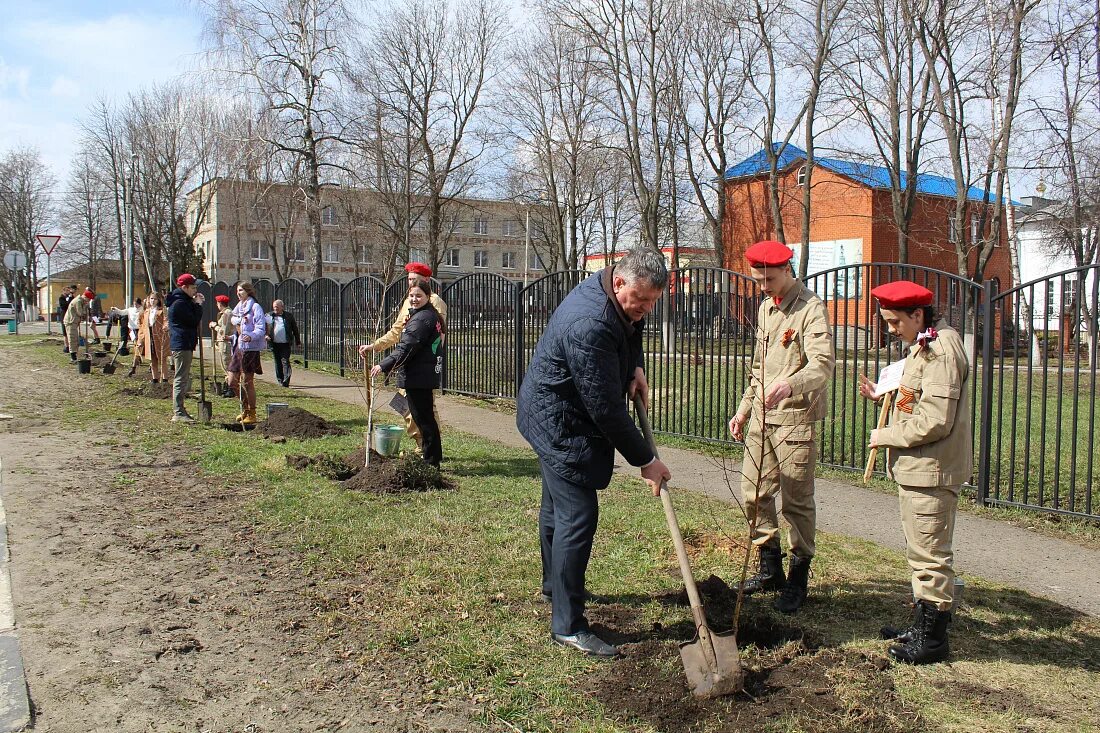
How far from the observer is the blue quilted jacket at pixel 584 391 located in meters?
3.56

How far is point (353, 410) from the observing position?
12.0 meters

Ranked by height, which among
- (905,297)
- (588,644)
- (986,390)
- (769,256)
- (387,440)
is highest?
(769,256)

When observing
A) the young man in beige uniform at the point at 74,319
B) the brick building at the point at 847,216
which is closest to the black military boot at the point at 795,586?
the young man in beige uniform at the point at 74,319

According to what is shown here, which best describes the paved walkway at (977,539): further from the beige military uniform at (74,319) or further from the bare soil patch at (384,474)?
the beige military uniform at (74,319)

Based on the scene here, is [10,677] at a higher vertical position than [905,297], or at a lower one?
lower

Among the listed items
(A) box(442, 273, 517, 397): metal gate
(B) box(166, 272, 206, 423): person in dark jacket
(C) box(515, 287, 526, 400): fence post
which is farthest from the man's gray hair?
(A) box(442, 273, 517, 397): metal gate

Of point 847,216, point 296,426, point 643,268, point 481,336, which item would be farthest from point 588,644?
point 847,216

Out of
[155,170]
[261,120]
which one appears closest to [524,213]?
[155,170]

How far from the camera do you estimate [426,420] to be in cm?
732

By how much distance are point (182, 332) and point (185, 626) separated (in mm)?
6882

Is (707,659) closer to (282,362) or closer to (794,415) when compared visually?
(794,415)

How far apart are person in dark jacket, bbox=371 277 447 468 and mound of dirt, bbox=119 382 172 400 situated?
7315 millimetres

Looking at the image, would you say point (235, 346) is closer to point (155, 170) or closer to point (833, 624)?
point (833, 624)

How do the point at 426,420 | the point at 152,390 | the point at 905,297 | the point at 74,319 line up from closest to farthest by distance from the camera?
the point at 905,297, the point at 426,420, the point at 152,390, the point at 74,319
